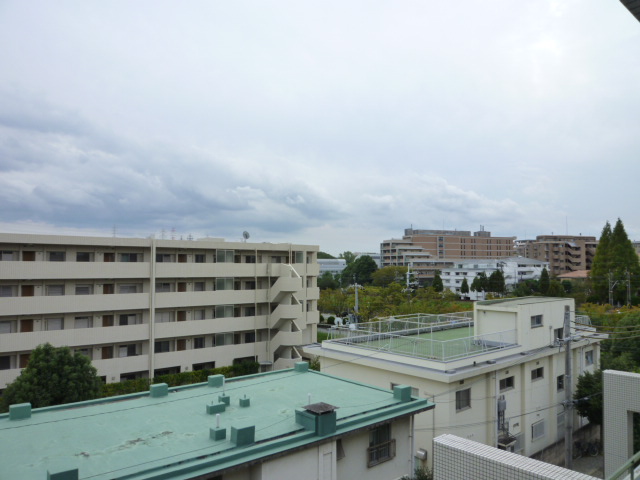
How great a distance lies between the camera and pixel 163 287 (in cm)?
2839

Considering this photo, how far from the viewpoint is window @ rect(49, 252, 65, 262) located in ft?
81.9

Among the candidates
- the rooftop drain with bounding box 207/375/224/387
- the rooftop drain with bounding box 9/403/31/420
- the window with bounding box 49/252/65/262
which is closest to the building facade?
the window with bounding box 49/252/65/262

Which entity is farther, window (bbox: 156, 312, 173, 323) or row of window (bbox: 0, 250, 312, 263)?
window (bbox: 156, 312, 173, 323)

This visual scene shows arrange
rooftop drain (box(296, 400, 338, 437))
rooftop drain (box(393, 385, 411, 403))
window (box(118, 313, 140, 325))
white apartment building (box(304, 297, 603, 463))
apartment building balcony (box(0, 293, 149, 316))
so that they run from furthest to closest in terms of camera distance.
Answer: window (box(118, 313, 140, 325))
apartment building balcony (box(0, 293, 149, 316))
white apartment building (box(304, 297, 603, 463))
rooftop drain (box(393, 385, 411, 403))
rooftop drain (box(296, 400, 338, 437))

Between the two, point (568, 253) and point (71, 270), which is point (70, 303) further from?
point (568, 253)

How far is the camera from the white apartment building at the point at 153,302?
936 inches

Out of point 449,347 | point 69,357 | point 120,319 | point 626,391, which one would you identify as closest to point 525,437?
point 449,347

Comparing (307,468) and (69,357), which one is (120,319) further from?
(307,468)

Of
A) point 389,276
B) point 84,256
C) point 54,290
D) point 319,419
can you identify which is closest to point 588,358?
point 319,419

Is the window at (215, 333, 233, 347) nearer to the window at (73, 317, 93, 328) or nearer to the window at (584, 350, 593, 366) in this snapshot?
the window at (73, 317, 93, 328)

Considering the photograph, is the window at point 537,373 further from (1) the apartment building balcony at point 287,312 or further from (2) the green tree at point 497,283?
(2) the green tree at point 497,283

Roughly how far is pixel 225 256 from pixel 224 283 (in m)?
1.89

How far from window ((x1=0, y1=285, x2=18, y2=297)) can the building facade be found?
Answer: 85.7m

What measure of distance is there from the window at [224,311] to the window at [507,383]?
19.2 m
